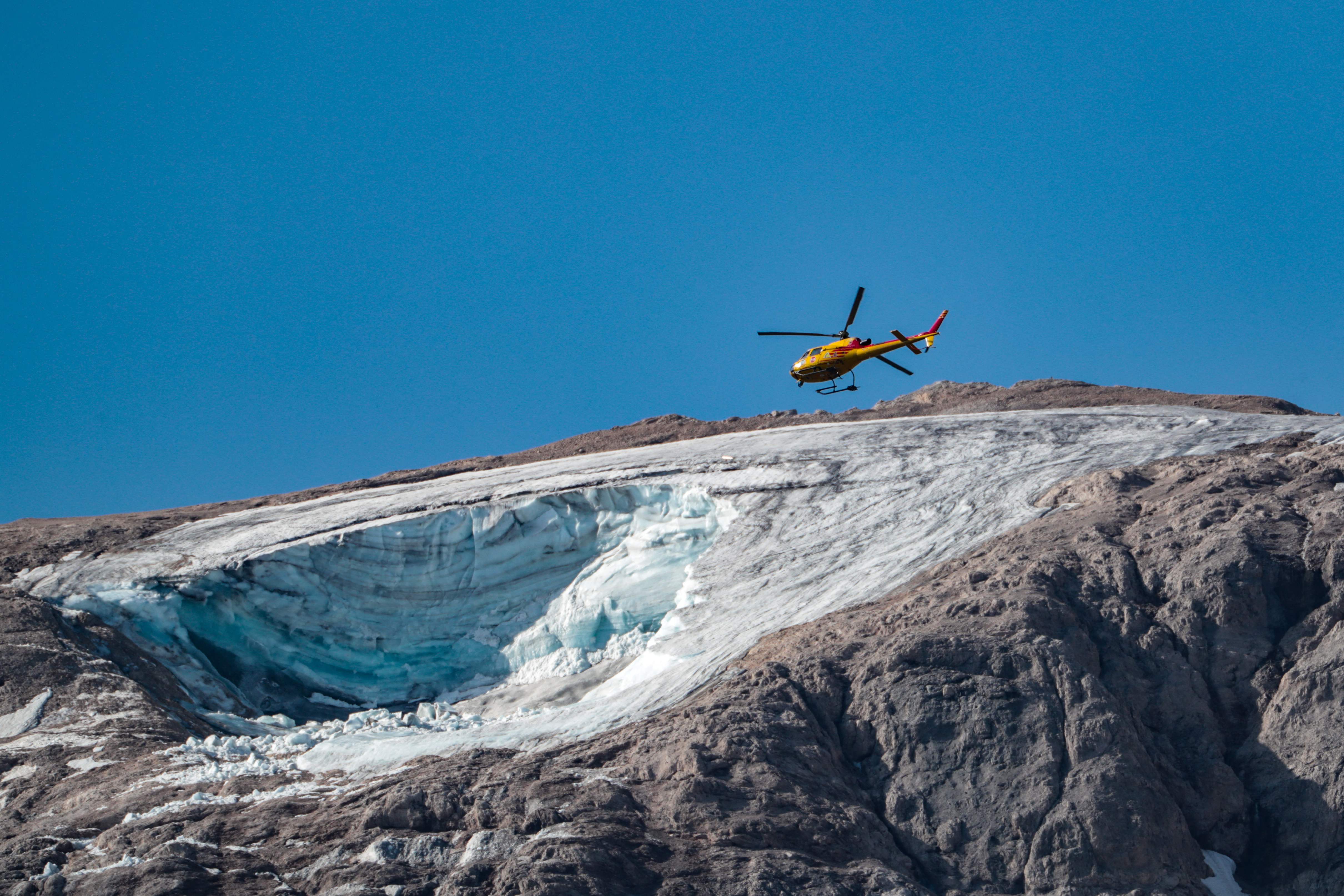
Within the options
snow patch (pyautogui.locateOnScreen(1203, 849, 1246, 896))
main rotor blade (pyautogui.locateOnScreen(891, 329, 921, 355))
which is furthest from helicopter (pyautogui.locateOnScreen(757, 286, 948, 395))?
snow patch (pyautogui.locateOnScreen(1203, 849, 1246, 896))

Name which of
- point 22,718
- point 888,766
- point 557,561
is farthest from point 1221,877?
point 22,718

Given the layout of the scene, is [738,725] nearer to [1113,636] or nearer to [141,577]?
[1113,636]

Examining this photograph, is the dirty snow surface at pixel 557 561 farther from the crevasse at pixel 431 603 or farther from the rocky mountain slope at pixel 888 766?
the rocky mountain slope at pixel 888 766

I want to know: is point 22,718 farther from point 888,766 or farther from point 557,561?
point 888,766

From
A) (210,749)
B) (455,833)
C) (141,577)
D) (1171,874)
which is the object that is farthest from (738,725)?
(141,577)

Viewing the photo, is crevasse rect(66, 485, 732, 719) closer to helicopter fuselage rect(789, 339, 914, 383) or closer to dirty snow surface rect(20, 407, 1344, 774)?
dirty snow surface rect(20, 407, 1344, 774)
